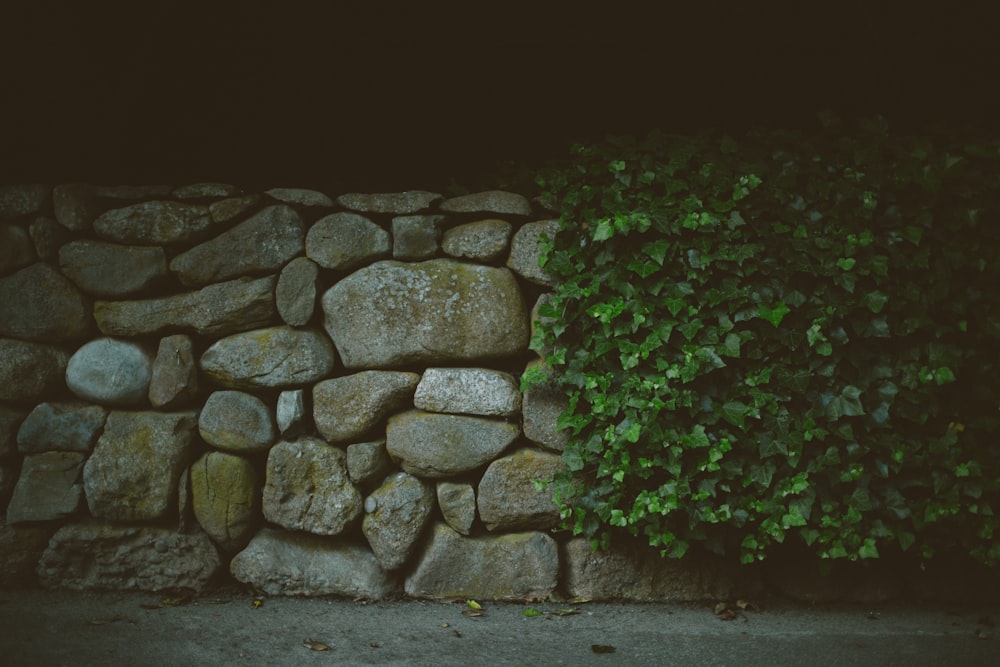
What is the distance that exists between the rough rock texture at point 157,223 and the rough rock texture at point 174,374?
0.43 m

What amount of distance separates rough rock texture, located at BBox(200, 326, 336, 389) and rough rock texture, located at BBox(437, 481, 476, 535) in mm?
715

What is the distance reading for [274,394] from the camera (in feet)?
9.39

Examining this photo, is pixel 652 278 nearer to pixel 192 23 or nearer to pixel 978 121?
pixel 978 121

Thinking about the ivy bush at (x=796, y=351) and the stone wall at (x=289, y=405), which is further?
the stone wall at (x=289, y=405)

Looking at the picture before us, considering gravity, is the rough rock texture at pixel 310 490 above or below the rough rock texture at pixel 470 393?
below

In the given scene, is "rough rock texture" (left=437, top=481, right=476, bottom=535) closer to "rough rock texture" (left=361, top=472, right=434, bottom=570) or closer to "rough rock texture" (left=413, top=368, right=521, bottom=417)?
"rough rock texture" (left=361, top=472, right=434, bottom=570)

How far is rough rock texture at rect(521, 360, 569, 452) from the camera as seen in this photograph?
276cm

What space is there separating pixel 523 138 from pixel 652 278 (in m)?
1.27

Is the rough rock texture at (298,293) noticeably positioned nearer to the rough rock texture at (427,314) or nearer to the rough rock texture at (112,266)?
the rough rock texture at (427,314)

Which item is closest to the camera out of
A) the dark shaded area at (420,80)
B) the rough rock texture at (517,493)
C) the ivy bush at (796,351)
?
the ivy bush at (796,351)

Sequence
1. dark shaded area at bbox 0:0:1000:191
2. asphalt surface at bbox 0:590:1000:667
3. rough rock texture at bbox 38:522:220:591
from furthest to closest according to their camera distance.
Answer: dark shaded area at bbox 0:0:1000:191 → rough rock texture at bbox 38:522:220:591 → asphalt surface at bbox 0:590:1000:667

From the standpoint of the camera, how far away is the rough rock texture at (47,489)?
2846mm

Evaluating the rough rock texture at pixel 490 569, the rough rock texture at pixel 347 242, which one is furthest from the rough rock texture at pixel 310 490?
the rough rock texture at pixel 347 242

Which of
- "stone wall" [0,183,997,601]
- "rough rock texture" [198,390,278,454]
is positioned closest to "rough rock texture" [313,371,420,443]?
"stone wall" [0,183,997,601]
